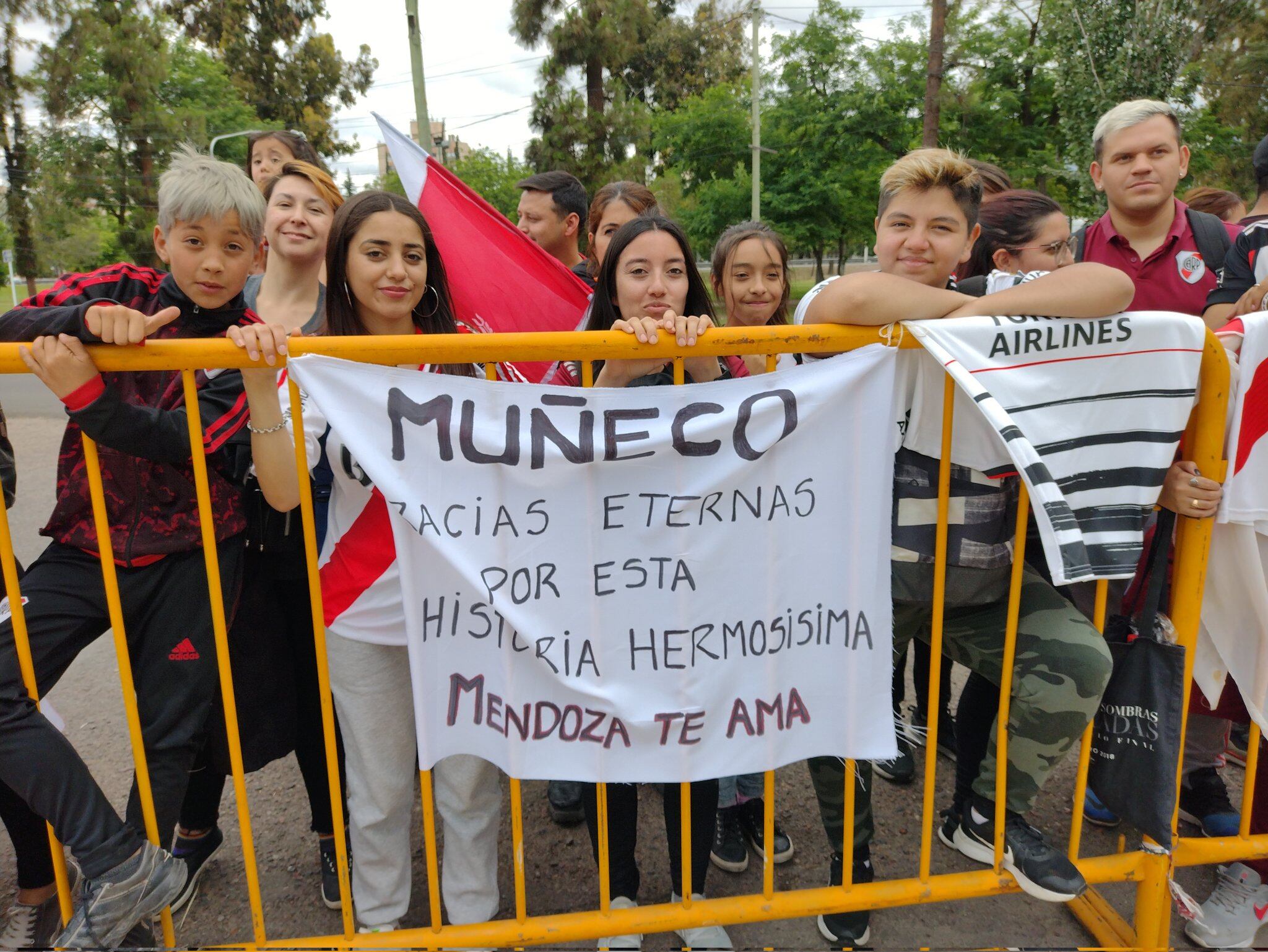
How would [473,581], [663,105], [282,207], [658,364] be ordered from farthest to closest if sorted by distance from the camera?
1. [663,105]
2. [282,207]
3. [658,364]
4. [473,581]

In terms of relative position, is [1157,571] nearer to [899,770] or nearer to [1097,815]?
[1097,815]

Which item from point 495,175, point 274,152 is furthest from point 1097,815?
point 495,175

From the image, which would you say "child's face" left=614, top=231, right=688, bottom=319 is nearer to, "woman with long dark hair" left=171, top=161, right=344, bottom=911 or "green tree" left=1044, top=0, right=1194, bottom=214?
"woman with long dark hair" left=171, top=161, right=344, bottom=911

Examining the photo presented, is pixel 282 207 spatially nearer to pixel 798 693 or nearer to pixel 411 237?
pixel 411 237

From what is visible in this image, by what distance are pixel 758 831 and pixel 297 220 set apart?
254 cm

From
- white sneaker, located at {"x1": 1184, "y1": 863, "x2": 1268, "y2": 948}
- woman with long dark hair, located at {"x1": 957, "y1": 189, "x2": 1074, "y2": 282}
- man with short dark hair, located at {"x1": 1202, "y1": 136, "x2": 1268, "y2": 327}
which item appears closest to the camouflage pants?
white sneaker, located at {"x1": 1184, "y1": 863, "x2": 1268, "y2": 948}

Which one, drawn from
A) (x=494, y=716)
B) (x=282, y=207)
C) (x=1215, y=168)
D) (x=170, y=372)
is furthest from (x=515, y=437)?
(x=1215, y=168)

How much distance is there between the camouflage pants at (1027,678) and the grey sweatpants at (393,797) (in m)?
0.92

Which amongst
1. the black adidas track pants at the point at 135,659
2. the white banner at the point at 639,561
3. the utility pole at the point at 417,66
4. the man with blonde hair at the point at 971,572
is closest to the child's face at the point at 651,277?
the man with blonde hair at the point at 971,572

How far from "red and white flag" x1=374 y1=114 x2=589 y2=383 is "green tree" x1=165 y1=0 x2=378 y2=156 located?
37522mm

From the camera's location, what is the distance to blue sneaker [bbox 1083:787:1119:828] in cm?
295

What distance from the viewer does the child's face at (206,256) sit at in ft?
7.30

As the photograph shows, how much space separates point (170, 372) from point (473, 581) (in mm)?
953

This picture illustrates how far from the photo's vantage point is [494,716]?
2.12m
